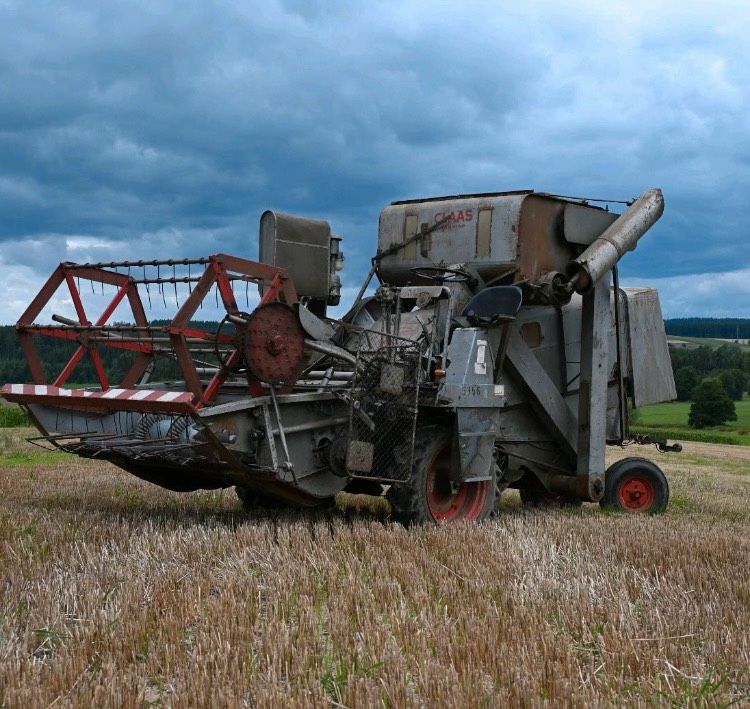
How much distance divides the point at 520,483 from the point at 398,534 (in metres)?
3.55

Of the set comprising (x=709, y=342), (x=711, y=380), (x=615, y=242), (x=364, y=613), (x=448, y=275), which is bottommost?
(x=364, y=613)

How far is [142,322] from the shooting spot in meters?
8.23

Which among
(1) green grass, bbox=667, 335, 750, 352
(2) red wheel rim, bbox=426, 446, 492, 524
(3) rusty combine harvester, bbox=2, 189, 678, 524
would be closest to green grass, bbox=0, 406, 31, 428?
(3) rusty combine harvester, bbox=2, 189, 678, 524

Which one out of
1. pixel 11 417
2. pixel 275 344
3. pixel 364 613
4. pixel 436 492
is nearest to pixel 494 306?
pixel 436 492

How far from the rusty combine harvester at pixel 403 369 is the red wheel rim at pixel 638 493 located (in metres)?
0.01

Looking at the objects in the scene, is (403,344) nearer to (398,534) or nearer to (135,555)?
(398,534)

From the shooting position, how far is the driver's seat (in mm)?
8398

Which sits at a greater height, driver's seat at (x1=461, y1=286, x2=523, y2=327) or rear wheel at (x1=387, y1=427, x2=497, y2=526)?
driver's seat at (x1=461, y1=286, x2=523, y2=327)

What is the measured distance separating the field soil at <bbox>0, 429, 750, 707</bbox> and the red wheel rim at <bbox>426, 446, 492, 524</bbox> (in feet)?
1.66

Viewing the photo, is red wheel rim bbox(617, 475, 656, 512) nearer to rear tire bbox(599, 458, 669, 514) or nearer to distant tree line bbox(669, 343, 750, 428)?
rear tire bbox(599, 458, 669, 514)

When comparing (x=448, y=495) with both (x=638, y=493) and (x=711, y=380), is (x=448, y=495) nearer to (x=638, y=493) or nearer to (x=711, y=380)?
(x=638, y=493)

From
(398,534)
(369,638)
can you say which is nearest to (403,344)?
(398,534)

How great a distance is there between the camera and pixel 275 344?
279 inches

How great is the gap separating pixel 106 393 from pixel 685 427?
49.8 metres
